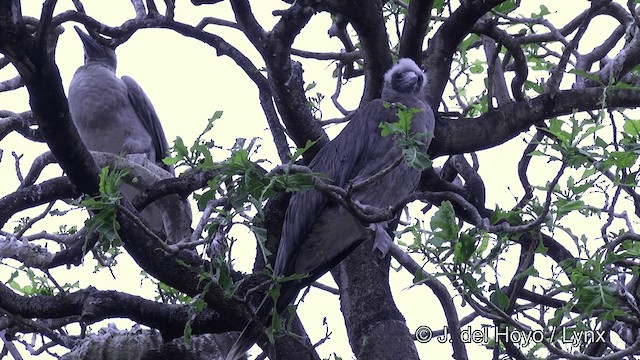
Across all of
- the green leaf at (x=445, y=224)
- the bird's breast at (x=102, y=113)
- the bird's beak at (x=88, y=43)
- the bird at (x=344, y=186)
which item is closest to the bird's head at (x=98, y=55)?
the bird's beak at (x=88, y=43)

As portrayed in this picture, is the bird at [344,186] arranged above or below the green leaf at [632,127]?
above

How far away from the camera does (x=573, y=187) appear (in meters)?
4.66

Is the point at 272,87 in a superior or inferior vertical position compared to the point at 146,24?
inferior

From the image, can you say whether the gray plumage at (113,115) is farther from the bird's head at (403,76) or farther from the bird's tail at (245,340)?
the bird's tail at (245,340)

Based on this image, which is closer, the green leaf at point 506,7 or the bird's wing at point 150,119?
the green leaf at point 506,7

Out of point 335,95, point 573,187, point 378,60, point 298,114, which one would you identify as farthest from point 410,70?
point 573,187

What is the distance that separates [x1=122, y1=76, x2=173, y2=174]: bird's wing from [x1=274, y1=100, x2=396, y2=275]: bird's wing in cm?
375

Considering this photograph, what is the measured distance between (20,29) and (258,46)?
6.36 feet

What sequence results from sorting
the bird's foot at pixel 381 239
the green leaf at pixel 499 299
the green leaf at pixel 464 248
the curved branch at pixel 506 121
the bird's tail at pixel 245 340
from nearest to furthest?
the green leaf at pixel 464 248, the green leaf at pixel 499 299, the bird's tail at pixel 245 340, the bird's foot at pixel 381 239, the curved branch at pixel 506 121

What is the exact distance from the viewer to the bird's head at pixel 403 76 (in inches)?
251

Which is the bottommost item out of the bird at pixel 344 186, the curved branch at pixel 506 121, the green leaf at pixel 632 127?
the green leaf at pixel 632 127

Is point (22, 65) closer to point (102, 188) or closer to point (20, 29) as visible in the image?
point (20, 29)

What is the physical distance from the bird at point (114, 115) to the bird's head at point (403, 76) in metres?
3.16

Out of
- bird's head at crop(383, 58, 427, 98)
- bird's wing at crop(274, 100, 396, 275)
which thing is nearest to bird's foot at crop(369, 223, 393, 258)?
bird's wing at crop(274, 100, 396, 275)
